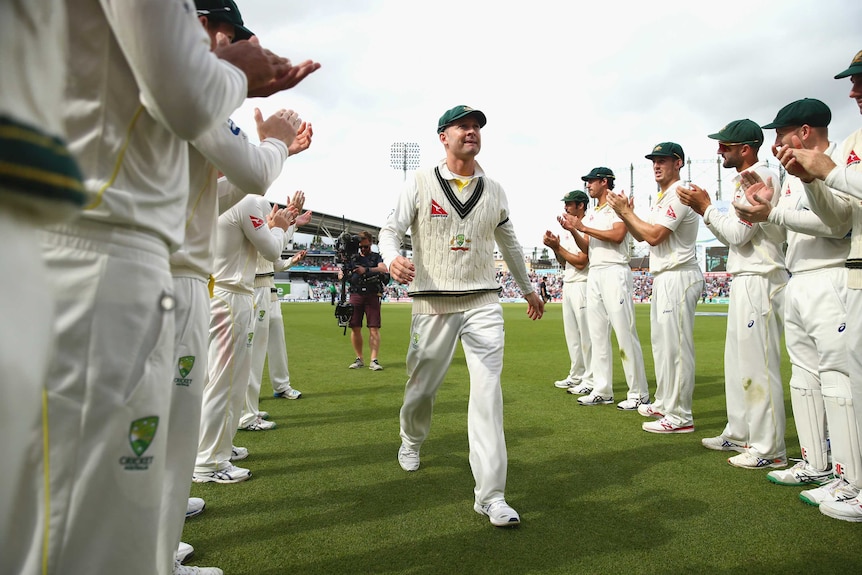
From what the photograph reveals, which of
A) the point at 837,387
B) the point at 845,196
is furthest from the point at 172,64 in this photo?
the point at 837,387

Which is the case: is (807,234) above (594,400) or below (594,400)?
above

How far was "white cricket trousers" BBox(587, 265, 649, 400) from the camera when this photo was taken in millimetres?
7125

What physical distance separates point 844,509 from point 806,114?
2824 mm

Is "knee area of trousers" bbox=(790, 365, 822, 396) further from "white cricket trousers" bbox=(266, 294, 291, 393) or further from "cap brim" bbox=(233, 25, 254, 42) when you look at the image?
"white cricket trousers" bbox=(266, 294, 291, 393)

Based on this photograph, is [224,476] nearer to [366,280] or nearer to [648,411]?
[648,411]

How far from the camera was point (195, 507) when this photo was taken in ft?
12.0

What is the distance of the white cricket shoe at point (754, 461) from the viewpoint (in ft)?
15.3

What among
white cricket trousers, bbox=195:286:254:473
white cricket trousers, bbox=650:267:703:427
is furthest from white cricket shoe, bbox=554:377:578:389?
white cricket trousers, bbox=195:286:254:473

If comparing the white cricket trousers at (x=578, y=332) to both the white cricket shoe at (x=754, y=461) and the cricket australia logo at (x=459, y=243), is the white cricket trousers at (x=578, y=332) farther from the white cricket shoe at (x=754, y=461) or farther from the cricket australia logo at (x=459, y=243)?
the cricket australia logo at (x=459, y=243)

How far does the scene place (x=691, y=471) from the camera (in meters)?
4.59

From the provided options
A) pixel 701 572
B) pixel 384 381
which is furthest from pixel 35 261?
pixel 384 381

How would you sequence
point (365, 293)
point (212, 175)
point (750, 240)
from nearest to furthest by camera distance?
point (212, 175) → point (750, 240) → point (365, 293)

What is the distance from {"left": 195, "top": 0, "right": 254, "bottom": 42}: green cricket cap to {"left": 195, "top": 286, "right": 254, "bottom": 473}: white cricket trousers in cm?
238

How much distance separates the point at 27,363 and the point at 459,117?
3.77m
